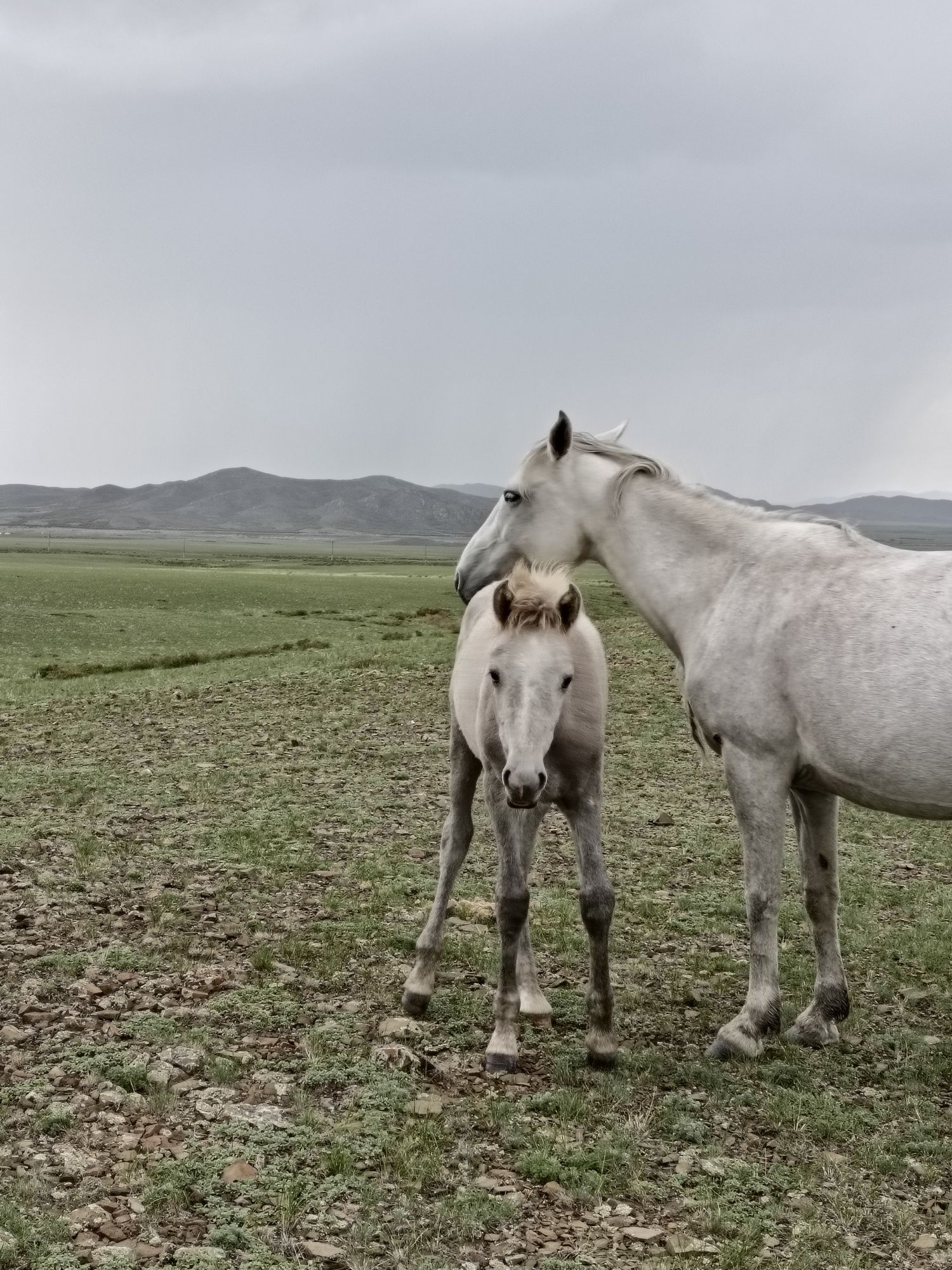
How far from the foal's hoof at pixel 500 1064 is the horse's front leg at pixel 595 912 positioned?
42 cm

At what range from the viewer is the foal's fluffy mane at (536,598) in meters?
5.41

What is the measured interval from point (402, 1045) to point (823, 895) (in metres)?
2.58

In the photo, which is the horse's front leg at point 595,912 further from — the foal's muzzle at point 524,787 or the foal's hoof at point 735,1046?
the foal's muzzle at point 524,787

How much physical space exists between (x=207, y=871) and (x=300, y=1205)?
15.8ft

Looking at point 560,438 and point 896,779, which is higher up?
point 560,438

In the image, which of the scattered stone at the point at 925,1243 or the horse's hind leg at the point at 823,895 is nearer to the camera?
the scattered stone at the point at 925,1243

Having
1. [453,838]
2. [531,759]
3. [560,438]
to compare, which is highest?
[560,438]

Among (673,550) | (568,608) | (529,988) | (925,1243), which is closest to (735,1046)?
(529,988)

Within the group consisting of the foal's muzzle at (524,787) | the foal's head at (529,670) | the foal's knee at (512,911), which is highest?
the foal's head at (529,670)

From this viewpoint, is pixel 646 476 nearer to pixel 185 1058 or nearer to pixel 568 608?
pixel 568 608

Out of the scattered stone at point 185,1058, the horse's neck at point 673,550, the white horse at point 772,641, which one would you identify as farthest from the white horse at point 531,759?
the scattered stone at point 185,1058

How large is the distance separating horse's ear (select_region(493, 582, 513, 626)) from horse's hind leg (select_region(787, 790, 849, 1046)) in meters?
2.15

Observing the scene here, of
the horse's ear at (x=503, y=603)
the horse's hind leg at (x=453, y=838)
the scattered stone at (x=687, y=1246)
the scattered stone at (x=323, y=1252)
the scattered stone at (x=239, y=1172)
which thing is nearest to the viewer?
the scattered stone at (x=323, y=1252)

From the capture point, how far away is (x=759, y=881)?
5812 mm
